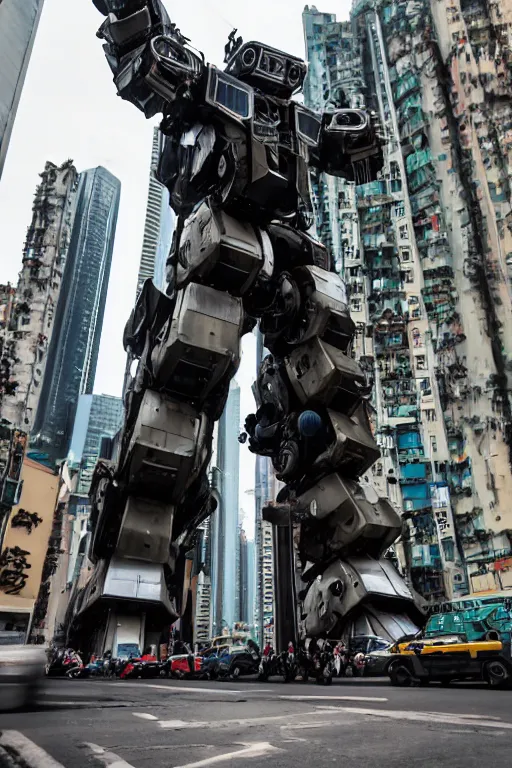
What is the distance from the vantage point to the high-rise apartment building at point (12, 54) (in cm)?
1349

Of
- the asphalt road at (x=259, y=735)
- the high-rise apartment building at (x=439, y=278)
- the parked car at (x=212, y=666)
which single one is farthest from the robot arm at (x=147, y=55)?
the high-rise apartment building at (x=439, y=278)

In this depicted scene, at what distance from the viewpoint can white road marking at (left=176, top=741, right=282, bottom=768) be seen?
2265mm

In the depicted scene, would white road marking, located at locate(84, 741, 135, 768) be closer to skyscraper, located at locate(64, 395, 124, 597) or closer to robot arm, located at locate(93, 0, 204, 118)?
robot arm, located at locate(93, 0, 204, 118)

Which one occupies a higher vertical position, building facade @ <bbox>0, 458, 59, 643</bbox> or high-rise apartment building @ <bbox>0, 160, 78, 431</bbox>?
high-rise apartment building @ <bbox>0, 160, 78, 431</bbox>

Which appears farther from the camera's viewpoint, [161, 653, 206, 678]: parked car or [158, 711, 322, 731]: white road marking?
[161, 653, 206, 678]: parked car

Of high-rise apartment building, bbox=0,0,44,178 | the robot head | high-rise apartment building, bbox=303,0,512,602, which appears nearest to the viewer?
the robot head

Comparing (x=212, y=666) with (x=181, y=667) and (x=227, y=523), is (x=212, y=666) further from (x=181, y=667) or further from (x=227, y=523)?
(x=227, y=523)

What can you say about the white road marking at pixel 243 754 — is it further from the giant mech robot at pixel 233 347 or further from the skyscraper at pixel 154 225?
the skyscraper at pixel 154 225

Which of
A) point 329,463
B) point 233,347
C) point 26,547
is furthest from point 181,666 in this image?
point 26,547

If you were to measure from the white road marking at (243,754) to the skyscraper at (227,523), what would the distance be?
88861 mm

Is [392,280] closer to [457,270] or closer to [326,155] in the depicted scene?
[457,270]

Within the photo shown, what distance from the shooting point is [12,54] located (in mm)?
14219

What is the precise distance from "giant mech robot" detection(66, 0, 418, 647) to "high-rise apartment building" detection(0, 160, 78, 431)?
79.9 feet

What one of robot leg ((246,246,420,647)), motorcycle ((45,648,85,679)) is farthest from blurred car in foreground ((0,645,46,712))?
motorcycle ((45,648,85,679))
